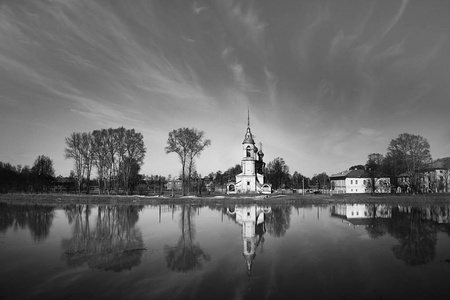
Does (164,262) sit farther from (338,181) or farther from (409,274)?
(338,181)

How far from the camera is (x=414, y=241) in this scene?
20.8 meters

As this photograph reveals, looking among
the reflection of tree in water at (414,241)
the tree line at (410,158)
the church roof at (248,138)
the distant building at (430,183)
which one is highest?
the church roof at (248,138)

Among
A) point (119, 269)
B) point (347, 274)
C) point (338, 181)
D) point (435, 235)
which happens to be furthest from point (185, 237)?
point (338, 181)

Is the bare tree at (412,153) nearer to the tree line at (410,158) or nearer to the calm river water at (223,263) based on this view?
the tree line at (410,158)

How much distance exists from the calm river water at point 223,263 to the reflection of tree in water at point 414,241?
0.07 meters

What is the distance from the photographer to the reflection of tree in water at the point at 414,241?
53.7 feet

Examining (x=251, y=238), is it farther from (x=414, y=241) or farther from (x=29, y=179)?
(x=29, y=179)

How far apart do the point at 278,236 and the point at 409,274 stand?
1010cm

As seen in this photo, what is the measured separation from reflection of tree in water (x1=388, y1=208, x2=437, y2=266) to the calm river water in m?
0.07

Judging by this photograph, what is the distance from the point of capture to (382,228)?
26625mm

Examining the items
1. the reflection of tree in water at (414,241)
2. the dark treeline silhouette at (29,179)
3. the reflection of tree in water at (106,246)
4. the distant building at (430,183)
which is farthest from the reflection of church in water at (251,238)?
the dark treeline silhouette at (29,179)

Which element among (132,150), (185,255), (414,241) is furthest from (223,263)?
(132,150)

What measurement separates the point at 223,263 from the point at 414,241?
14.2 meters

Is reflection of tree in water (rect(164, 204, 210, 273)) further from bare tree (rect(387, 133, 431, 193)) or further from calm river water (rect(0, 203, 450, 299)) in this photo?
bare tree (rect(387, 133, 431, 193))
